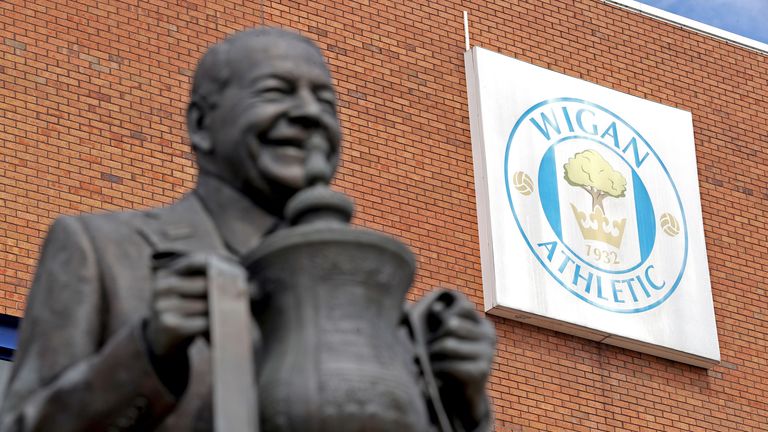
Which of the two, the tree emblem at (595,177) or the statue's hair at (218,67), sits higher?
the tree emblem at (595,177)

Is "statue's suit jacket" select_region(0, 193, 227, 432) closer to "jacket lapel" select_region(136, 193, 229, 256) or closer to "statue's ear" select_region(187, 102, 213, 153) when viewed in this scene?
"jacket lapel" select_region(136, 193, 229, 256)

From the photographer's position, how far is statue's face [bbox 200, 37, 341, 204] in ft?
18.4

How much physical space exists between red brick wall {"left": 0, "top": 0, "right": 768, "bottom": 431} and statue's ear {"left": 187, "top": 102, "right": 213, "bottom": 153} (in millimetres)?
15893

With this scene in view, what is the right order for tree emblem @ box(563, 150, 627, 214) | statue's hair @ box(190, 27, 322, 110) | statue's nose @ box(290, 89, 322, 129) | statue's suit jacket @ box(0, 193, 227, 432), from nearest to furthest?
statue's suit jacket @ box(0, 193, 227, 432) < statue's nose @ box(290, 89, 322, 129) < statue's hair @ box(190, 27, 322, 110) < tree emblem @ box(563, 150, 627, 214)

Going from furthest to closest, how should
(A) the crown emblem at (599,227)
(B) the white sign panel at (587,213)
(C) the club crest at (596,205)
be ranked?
1. (A) the crown emblem at (599,227)
2. (C) the club crest at (596,205)
3. (B) the white sign panel at (587,213)

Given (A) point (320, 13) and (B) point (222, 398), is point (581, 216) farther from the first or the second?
(B) point (222, 398)

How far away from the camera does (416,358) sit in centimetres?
543

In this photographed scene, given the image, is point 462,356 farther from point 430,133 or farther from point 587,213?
point 587,213

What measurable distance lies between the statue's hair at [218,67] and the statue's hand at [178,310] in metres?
0.81

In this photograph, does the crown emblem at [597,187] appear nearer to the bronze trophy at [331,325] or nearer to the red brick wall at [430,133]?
the red brick wall at [430,133]

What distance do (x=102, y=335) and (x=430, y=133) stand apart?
65.2ft

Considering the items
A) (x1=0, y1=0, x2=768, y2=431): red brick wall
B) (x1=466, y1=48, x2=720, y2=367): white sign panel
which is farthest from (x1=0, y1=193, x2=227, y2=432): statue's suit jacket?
(x1=466, y1=48, x2=720, y2=367): white sign panel

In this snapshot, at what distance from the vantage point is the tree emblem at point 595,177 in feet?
84.8

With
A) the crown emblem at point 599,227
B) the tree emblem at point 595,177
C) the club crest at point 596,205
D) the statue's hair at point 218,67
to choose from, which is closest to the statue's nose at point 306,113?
the statue's hair at point 218,67
